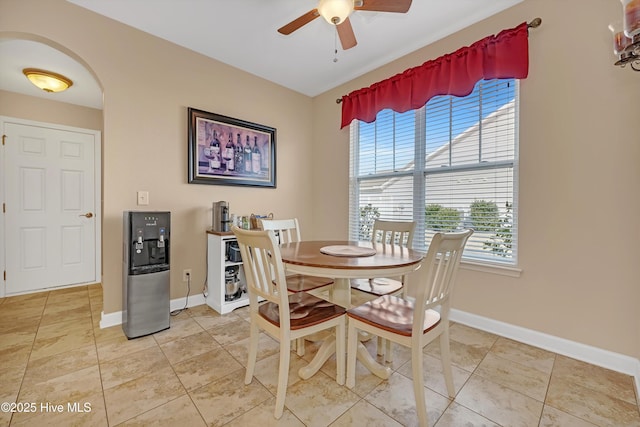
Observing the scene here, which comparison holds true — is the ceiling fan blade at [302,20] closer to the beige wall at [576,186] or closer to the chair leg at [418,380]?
the beige wall at [576,186]

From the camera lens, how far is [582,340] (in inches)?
72.1

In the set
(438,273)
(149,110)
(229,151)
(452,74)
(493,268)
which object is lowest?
(493,268)

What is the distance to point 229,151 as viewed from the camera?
2973 millimetres

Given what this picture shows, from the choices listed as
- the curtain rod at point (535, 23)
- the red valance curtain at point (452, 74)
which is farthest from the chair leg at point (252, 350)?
the curtain rod at point (535, 23)

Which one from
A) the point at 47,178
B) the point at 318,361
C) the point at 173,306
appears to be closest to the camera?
the point at 318,361

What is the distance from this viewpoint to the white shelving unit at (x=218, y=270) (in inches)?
102

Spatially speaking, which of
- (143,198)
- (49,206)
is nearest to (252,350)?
(143,198)

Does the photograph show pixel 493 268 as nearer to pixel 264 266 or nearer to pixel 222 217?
pixel 264 266

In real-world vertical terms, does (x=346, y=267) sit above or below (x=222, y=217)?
below

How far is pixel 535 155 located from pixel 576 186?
1.11 feet

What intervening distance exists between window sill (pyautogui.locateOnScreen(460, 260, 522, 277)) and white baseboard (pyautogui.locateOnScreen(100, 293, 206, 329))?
8.72 feet

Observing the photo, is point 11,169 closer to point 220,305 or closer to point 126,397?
point 220,305

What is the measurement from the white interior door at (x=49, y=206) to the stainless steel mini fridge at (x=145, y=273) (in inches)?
79.3

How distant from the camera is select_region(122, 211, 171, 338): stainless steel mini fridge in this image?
6.90 feet
